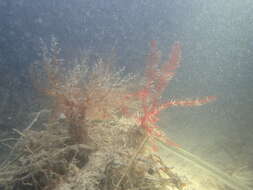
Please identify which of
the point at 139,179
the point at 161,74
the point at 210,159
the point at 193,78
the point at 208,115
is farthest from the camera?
the point at 193,78

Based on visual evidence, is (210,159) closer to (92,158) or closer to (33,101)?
(92,158)

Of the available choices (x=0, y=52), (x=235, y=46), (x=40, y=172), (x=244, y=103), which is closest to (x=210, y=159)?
(x=40, y=172)

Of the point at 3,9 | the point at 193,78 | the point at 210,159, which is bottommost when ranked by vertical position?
the point at 193,78

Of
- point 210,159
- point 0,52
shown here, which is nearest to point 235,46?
point 210,159

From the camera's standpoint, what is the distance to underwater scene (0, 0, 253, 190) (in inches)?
109

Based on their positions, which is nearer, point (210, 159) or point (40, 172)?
point (40, 172)

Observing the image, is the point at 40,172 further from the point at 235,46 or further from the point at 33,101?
the point at 235,46

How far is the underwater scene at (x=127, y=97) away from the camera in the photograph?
2.76 metres

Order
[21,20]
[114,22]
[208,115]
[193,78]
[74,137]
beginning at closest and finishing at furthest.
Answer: [74,137], [208,115], [193,78], [21,20], [114,22]

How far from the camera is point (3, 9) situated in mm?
18484

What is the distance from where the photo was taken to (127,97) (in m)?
4.16

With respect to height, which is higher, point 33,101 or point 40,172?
point 40,172

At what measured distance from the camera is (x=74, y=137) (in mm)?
3047

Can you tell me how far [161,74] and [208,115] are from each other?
490 centimetres
